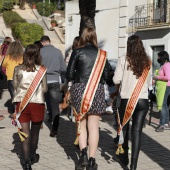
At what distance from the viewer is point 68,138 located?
361 inches

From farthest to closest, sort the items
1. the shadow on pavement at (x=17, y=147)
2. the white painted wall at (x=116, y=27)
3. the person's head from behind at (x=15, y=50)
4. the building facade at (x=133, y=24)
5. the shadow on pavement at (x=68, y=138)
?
the white painted wall at (x=116, y=27) < the building facade at (x=133, y=24) < the person's head from behind at (x=15, y=50) < the shadow on pavement at (x=68, y=138) < the shadow on pavement at (x=17, y=147)

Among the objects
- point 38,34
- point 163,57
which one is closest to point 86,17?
point 163,57

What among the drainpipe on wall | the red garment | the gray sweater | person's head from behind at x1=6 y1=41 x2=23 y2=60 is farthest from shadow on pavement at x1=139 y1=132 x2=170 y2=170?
the drainpipe on wall

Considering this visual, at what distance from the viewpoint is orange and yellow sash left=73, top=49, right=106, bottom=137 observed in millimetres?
6476

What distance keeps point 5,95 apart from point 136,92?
9.83 meters

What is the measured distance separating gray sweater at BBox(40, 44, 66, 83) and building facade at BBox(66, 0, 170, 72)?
11019 mm

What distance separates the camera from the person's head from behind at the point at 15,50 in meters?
10.1

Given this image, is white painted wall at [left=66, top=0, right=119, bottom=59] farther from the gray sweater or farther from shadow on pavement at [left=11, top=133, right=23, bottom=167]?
shadow on pavement at [left=11, top=133, right=23, bottom=167]

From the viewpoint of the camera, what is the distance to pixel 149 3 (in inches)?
816

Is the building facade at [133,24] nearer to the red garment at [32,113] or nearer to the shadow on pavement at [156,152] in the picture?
the shadow on pavement at [156,152]

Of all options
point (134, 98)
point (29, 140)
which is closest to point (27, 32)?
point (29, 140)

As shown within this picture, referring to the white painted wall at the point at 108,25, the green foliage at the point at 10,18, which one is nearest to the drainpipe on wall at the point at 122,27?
the white painted wall at the point at 108,25

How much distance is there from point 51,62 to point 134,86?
2.94 metres

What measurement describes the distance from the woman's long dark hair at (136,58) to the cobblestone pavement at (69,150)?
1.49 m
